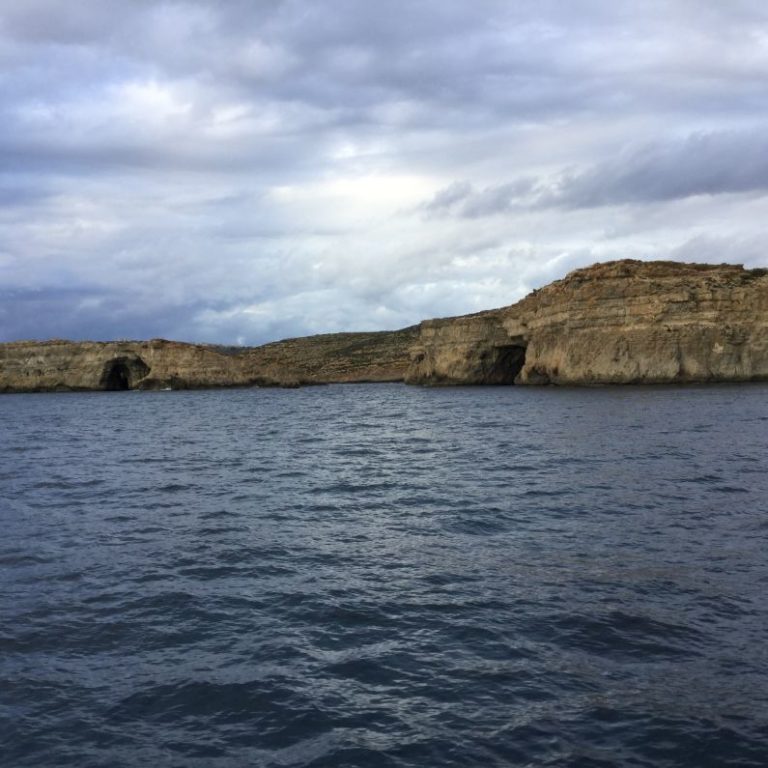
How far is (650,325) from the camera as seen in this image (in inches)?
2202

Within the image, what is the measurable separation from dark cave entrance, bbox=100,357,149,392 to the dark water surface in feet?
240

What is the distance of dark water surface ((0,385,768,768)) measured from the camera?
655cm

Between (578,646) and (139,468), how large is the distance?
17988mm

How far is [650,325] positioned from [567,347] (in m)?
7.52

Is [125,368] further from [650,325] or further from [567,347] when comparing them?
[650,325]

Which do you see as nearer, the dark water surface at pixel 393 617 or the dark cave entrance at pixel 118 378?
the dark water surface at pixel 393 617

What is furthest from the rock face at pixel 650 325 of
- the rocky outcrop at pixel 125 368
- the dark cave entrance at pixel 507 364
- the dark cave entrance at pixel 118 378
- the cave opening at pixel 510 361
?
the dark cave entrance at pixel 118 378

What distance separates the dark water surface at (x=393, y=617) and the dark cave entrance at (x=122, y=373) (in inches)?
2883

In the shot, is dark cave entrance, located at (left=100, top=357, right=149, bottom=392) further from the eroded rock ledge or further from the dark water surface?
the dark water surface

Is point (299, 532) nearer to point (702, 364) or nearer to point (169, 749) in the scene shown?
point (169, 749)

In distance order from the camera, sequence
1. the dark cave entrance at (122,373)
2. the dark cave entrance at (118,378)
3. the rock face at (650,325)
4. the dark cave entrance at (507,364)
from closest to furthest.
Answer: the rock face at (650,325), the dark cave entrance at (507,364), the dark cave entrance at (122,373), the dark cave entrance at (118,378)

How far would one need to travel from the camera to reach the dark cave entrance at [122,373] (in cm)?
9025

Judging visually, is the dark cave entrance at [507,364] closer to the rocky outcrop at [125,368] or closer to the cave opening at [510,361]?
the cave opening at [510,361]

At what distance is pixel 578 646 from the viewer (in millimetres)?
8273
